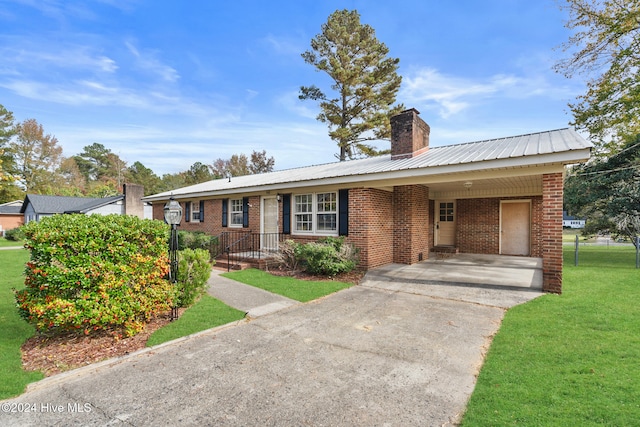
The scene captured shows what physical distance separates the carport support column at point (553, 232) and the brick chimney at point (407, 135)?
4.36 m

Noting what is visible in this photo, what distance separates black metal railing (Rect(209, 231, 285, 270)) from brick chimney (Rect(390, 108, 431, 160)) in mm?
5135

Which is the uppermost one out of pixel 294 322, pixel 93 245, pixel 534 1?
pixel 534 1

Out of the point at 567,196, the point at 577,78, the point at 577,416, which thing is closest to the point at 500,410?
the point at 577,416

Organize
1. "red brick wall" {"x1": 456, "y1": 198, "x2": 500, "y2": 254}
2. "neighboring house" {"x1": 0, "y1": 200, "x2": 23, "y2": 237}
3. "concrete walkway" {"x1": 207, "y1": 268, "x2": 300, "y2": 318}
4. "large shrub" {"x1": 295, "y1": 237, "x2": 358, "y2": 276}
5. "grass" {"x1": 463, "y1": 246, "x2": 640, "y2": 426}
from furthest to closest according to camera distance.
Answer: "neighboring house" {"x1": 0, "y1": 200, "x2": 23, "y2": 237} < "red brick wall" {"x1": 456, "y1": 198, "x2": 500, "y2": 254} < "large shrub" {"x1": 295, "y1": 237, "x2": 358, "y2": 276} < "concrete walkway" {"x1": 207, "y1": 268, "x2": 300, "y2": 318} < "grass" {"x1": 463, "y1": 246, "x2": 640, "y2": 426}

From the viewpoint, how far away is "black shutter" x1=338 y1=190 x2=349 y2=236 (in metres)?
9.21

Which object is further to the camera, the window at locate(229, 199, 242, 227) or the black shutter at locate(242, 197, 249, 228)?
the window at locate(229, 199, 242, 227)

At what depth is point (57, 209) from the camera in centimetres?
2703

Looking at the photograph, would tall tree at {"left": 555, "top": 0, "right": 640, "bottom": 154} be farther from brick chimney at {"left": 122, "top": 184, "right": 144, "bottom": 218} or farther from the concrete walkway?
brick chimney at {"left": 122, "top": 184, "right": 144, "bottom": 218}

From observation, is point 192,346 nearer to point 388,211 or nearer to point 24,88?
point 388,211

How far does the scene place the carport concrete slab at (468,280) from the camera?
20.3 feet

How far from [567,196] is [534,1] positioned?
26.2 feet

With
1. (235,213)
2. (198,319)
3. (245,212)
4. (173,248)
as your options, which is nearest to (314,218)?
(245,212)

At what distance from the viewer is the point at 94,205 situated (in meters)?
23.1

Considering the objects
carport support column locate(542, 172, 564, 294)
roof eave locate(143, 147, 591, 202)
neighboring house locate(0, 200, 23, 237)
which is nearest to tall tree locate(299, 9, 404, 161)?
roof eave locate(143, 147, 591, 202)
